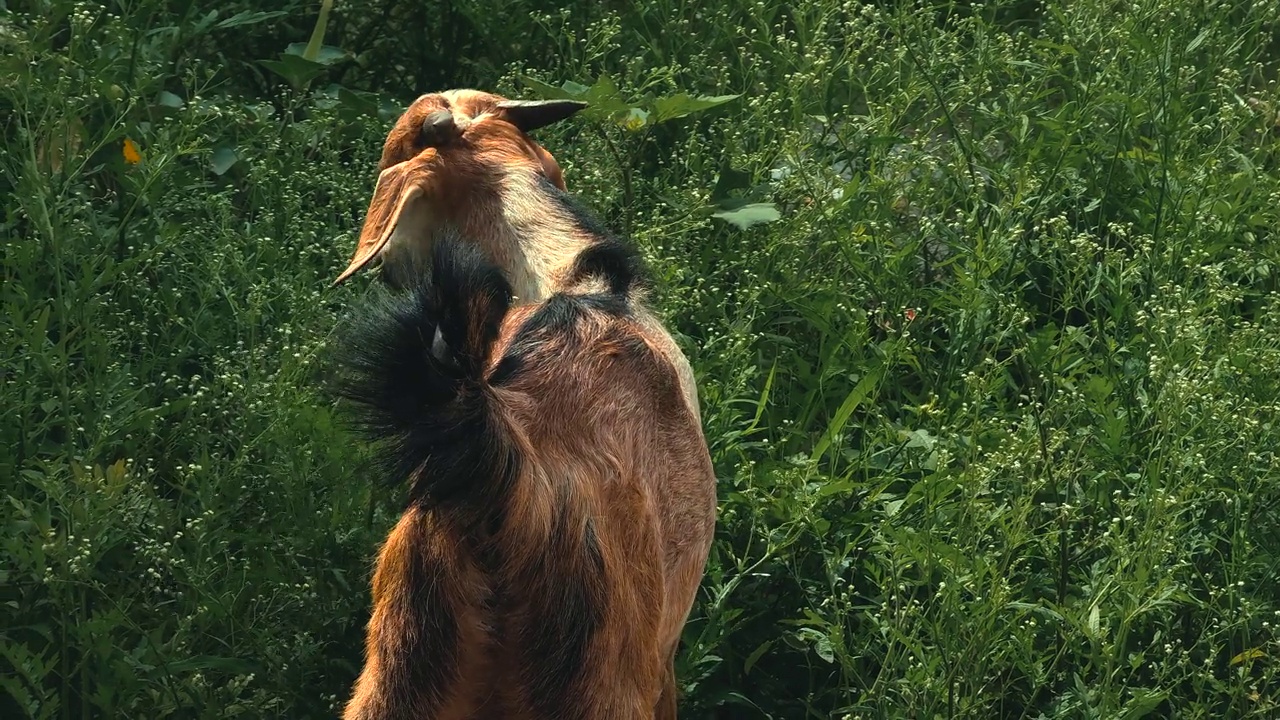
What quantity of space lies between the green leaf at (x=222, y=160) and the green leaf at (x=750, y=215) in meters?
1.73

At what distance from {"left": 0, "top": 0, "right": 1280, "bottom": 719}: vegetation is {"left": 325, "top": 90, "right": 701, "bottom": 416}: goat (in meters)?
0.46

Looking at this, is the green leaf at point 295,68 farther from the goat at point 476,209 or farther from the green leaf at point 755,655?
the green leaf at point 755,655

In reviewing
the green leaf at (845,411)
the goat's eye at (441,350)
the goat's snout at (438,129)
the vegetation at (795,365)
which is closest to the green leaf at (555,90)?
the vegetation at (795,365)

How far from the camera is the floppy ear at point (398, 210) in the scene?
3.86 metres

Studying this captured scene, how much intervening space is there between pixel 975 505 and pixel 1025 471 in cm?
31

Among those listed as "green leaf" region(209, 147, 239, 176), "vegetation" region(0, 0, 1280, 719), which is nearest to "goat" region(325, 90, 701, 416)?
"vegetation" region(0, 0, 1280, 719)

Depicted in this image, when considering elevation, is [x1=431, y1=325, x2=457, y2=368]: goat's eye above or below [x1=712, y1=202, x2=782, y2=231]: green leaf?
above

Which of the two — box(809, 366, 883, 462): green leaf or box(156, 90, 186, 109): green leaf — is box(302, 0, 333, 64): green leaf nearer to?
box(156, 90, 186, 109): green leaf

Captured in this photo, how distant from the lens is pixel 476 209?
3.98 meters

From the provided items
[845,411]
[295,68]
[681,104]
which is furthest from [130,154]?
[845,411]

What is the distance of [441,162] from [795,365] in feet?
6.40

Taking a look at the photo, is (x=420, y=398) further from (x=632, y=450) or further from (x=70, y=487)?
(x=70, y=487)

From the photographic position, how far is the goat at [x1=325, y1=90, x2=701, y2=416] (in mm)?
3900

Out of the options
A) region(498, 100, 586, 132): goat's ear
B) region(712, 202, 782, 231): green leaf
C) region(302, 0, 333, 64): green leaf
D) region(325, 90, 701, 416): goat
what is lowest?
region(712, 202, 782, 231): green leaf
